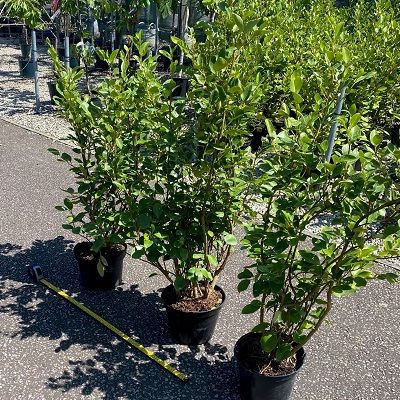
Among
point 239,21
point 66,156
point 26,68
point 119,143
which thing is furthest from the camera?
point 26,68

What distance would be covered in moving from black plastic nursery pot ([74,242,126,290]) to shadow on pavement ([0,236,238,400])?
65 millimetres

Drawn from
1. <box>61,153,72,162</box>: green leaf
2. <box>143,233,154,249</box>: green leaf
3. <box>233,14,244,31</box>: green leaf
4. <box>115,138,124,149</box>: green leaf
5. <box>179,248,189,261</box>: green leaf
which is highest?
<box>233,14,244,31</box>: green leaf

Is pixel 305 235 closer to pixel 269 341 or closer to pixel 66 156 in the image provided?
pixel 269 341

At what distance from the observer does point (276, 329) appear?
95.1 inches

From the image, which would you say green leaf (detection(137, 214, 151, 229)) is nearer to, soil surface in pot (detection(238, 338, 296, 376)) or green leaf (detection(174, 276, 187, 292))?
green leaf (detection(174, 276, 187, 292))

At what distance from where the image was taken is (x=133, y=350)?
2811 mm

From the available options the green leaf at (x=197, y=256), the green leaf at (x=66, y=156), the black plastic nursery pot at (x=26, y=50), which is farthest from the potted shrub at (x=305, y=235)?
the black plastic nursery pot at (x=26, y=50)

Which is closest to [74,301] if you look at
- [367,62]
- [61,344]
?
[61,344]

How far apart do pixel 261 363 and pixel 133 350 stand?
82 cm

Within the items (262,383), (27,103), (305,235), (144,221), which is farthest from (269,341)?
(27,103)

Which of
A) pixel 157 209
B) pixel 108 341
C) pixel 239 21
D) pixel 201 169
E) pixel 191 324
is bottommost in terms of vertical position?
pixel 108 341

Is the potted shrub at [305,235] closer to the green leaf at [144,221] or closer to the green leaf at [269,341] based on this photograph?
the green leaf at [269,341]

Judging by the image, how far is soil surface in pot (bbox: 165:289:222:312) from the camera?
2.83 metres

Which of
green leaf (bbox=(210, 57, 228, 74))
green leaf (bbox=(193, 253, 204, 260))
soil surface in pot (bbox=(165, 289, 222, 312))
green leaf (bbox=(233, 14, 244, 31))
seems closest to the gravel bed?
soil surface in pot (bbox=(165, 289, 222, 312))
